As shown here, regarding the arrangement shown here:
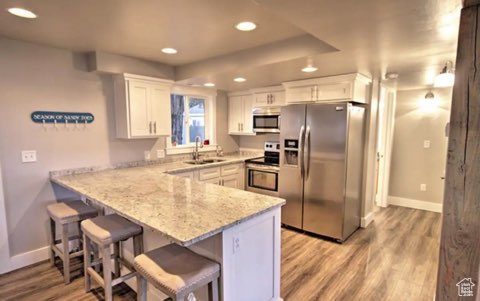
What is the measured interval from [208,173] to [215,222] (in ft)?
7.47

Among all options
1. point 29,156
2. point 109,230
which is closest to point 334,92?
point 109,230

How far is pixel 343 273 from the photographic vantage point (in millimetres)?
2641

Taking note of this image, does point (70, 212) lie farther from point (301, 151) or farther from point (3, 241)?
point (301, 151)

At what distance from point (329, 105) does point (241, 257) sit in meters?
2.28

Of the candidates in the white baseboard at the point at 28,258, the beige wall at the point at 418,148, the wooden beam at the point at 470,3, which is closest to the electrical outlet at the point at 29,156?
the white baseboard at the point at 28,258

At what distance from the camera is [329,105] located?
3232mm

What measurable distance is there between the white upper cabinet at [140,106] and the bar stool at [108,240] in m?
1.39

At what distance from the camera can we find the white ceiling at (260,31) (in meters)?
1.54

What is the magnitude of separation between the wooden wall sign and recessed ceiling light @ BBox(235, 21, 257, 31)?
2.12 meters

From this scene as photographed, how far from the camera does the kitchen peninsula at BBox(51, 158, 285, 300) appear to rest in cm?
156

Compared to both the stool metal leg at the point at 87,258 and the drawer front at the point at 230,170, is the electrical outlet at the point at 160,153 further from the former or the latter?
the stool metal leg at the point at 87,258

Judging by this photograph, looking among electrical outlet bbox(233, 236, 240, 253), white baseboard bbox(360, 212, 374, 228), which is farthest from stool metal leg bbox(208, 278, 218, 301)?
white baseboard bbox(360, 212, 374, 228)

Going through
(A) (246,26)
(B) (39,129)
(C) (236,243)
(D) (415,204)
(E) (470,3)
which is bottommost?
(D) (415,204)

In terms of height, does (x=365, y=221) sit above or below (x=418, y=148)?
below
